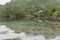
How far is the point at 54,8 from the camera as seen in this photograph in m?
1.91

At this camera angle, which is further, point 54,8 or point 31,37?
point 54,8

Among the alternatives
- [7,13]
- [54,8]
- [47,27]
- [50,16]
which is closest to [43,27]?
[47,27]

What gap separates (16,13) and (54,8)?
0.50 m

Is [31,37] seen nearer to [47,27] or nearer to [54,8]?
[47,27]

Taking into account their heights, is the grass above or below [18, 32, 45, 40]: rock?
above

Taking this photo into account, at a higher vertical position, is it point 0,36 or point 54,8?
point 54,8

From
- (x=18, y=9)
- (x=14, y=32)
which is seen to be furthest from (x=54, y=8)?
(x=14, y=32)

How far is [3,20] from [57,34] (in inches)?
28.0

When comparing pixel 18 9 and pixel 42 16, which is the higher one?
pixel 18 9

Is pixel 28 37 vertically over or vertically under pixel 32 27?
under

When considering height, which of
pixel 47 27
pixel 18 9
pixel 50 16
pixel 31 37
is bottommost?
pixel 31 37

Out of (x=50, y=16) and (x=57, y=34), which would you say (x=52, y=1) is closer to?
(x=50, y=16)

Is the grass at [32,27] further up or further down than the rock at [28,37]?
further up

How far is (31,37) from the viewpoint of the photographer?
5.87ft
